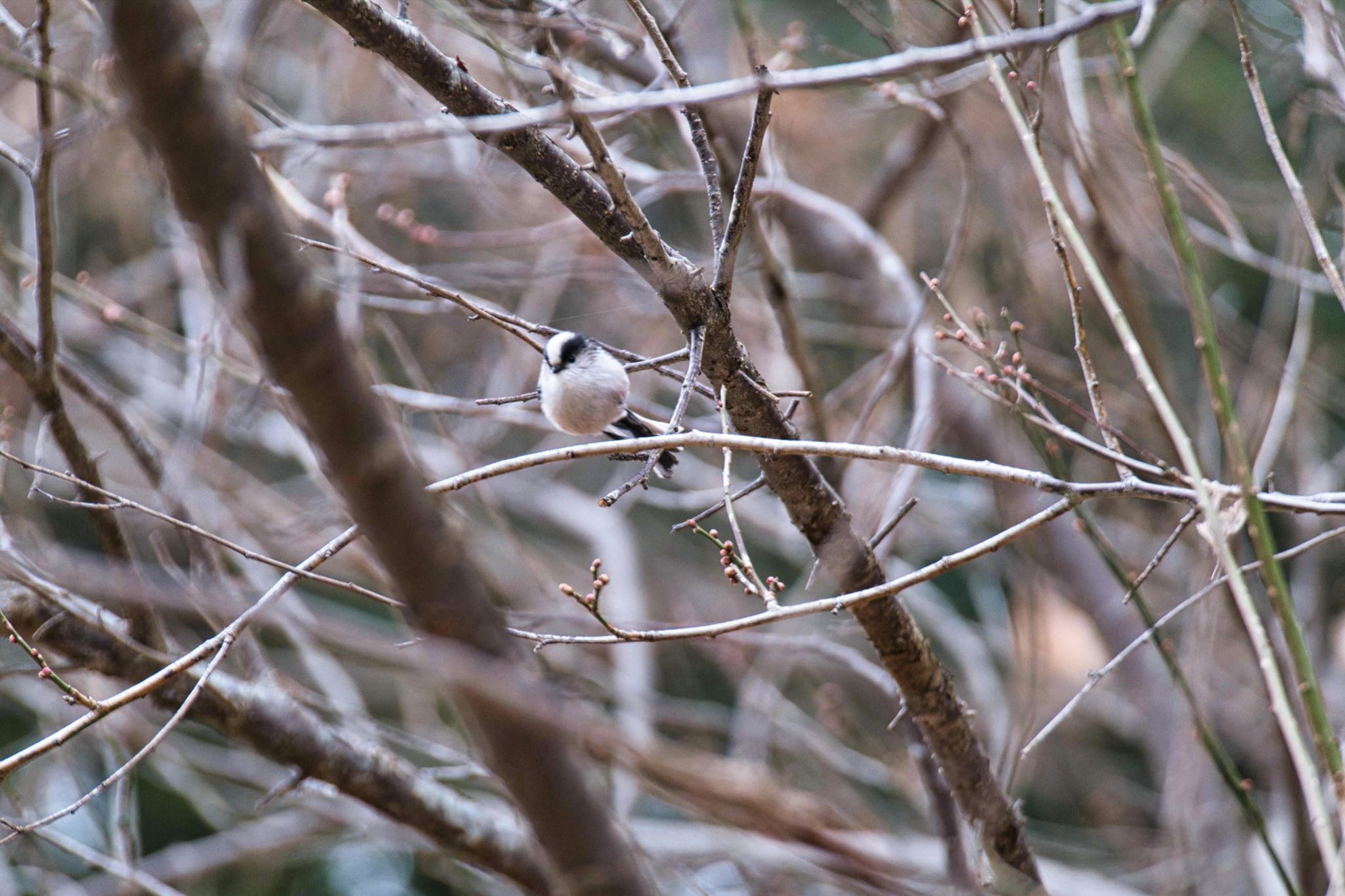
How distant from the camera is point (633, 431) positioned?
237cm

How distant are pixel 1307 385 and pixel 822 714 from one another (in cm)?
202

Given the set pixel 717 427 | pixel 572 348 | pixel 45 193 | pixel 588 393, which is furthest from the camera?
pixel 717 427

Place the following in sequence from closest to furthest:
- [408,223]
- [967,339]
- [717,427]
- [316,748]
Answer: [967,339]
[316,748]
[408,223]
[717,427]

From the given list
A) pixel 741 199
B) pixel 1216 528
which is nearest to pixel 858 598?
pixel 1216 528

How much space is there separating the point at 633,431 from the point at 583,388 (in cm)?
27

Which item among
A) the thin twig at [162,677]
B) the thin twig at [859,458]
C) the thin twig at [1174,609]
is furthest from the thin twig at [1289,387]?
the thin twig at [162,677]

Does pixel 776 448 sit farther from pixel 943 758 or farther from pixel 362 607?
pixel 362 607

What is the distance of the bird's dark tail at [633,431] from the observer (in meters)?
2.25

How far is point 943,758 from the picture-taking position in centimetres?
176

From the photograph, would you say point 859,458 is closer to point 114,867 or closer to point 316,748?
point 316,748

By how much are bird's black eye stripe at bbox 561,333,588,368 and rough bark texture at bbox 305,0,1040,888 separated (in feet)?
2.28

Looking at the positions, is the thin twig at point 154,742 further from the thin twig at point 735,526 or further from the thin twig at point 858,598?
the thin twig at point 735,526

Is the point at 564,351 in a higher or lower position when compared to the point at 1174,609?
higher

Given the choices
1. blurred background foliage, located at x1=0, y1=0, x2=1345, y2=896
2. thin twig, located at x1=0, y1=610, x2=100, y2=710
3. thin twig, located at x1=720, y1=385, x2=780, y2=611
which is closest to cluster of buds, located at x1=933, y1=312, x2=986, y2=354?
thin twig, located at x1=720, y1=385, x2=780, y2=611
